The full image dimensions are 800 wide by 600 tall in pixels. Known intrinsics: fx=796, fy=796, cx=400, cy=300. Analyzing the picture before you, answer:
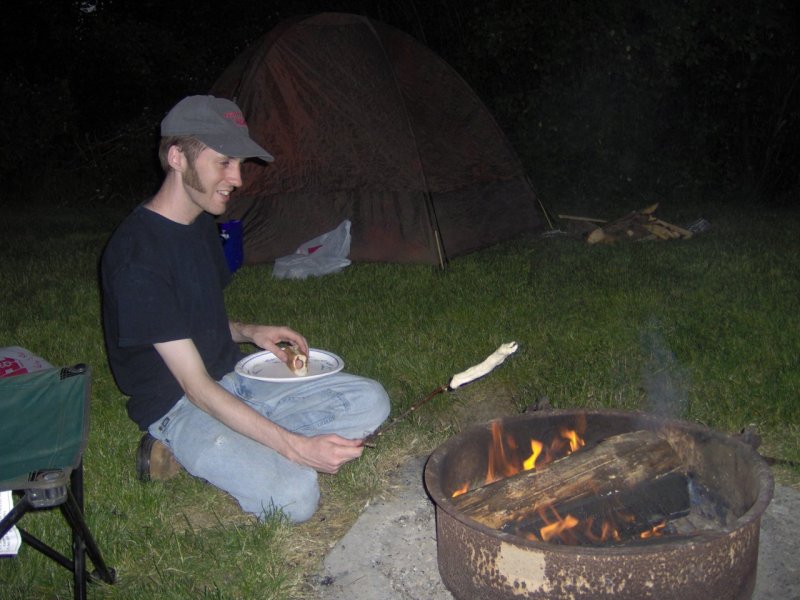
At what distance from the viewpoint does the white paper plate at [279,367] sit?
11.0ft

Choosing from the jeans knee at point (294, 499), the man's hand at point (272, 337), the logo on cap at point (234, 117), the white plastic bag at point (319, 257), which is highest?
the logo on cap at point (234, 117)

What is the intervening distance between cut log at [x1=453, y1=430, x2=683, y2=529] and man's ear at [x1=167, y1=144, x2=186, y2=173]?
1574 millimetres

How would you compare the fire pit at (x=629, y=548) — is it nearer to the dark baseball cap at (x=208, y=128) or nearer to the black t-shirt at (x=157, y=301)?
the black t-shirt at (x=157, y=301)

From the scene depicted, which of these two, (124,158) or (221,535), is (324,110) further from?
(124,158)

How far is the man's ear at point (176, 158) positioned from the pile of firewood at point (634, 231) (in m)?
5.97

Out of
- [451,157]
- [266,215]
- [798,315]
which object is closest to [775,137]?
[451,157]

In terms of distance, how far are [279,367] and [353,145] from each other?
428 cm

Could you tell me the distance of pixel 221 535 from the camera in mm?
3035

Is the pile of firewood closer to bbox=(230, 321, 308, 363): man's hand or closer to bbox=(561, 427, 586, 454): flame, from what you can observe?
bbox=(230, 321, 308, 363): man's hand

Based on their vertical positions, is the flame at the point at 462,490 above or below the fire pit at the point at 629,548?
below

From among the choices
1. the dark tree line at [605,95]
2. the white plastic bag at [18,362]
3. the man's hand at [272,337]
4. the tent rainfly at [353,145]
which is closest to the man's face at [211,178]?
the man's hand at [272,337]

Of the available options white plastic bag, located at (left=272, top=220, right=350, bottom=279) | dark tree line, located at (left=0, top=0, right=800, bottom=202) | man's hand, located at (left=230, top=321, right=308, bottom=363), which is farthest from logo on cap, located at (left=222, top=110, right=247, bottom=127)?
dark tree line, located at (left=0, top=0, right=800, bottom=202)

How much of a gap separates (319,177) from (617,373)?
4.03m

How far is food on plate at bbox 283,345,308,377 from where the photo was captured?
3455mm
